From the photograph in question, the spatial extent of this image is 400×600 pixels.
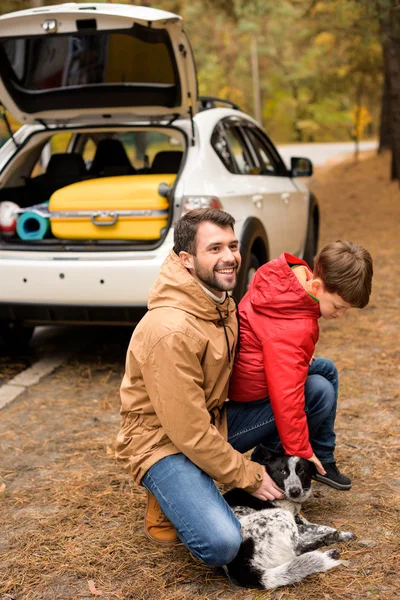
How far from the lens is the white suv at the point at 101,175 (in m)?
4.79

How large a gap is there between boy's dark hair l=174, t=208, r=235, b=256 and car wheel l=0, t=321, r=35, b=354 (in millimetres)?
3200

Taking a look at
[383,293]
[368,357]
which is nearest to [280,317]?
[368,357]

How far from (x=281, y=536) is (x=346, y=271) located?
105 cm

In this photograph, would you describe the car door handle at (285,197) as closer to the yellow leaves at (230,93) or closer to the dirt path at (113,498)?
the dirt path at (113,498)

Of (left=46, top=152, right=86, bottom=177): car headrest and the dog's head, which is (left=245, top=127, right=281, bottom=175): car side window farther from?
the dog's head

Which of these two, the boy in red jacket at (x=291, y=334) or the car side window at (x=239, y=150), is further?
the car side window at (x=239, y=150)

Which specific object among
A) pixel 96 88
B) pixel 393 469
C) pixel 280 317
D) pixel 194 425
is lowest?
pixel 393 469

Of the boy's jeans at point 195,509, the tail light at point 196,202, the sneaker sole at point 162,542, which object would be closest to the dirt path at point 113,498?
the sneaker sole at point 162,542

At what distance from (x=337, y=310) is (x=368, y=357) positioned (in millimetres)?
2505

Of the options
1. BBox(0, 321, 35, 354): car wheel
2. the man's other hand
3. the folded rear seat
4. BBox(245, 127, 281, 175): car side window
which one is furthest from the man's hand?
BBox(245, 127, 281, 175): car side window

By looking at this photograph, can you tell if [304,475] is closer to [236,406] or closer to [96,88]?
[236,406]

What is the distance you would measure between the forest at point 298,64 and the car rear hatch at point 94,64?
465 cm

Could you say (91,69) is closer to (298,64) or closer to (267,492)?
(267,492)

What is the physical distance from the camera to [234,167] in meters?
5.64
